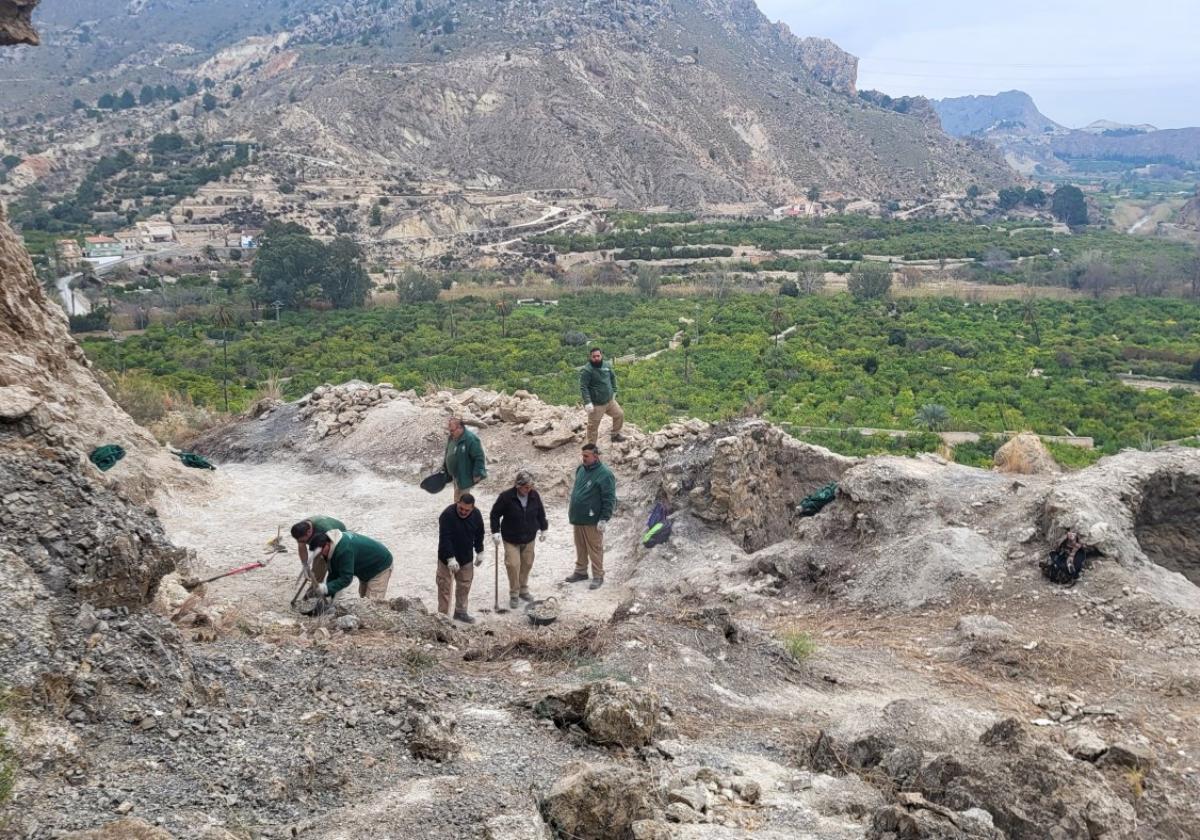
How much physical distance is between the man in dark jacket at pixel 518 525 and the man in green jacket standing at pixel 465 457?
3.42 ft

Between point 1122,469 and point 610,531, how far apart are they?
6030 mm

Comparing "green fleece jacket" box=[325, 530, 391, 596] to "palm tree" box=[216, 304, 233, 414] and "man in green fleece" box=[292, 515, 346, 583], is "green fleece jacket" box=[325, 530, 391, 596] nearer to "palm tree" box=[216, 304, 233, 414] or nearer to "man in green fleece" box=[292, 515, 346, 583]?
"man in green fleece" box=[292, 515, 346, 583]

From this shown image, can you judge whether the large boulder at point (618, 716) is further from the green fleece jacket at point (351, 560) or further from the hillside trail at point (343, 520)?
the hillside trail at point (343, 520)

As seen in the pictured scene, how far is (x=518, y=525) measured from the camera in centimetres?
948

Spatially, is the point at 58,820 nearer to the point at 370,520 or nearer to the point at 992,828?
the point at 992,828

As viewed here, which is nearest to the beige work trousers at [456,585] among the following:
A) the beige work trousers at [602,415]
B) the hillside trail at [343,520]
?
the hillside trail at [343,520]

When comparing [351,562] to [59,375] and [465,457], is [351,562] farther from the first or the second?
[59,375]

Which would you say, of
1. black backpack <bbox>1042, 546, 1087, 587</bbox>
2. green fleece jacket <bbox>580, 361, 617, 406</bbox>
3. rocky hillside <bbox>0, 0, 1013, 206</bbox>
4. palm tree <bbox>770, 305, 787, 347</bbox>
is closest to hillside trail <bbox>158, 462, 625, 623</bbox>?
green fleece jacket <bbox>580, 361, 617, 406</bbox>

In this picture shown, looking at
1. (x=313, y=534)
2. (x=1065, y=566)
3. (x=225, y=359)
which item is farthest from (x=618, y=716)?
(x=225, y=359)

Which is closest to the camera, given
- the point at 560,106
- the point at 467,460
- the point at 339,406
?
the point at 467,460

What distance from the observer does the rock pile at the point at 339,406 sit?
15.6m

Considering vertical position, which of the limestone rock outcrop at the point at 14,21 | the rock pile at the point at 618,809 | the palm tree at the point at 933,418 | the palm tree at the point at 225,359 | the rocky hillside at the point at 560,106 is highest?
the rocky hillside at the point at 560,106

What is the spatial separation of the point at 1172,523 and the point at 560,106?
319ft

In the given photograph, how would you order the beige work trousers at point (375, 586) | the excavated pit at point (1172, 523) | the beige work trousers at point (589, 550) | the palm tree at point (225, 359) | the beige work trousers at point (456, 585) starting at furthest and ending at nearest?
the palm tree at point (225, 359)
the beige work trousers at point (589, 550)
the excavated pit at point (1172, 523)
the beige work trousers at point (456, 585)
the beige work trousers at point (375, 586)
